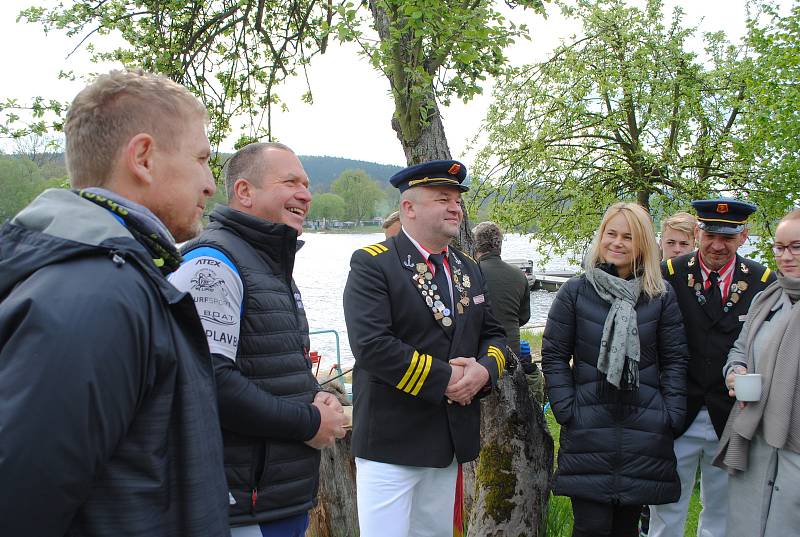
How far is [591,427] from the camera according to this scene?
326cm

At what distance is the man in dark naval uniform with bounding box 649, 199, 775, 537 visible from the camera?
11.7 ft

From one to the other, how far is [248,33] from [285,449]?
477 centimetres

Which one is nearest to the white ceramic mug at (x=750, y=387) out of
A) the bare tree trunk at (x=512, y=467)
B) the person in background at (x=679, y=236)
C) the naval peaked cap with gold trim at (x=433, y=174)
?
the bare tree trunk at (x=512, y=467)

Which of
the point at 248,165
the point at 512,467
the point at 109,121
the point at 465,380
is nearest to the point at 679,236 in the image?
the point at 512,467

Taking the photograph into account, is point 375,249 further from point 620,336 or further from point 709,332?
point 709,332

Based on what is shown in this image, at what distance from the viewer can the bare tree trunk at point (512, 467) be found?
11.8 ft

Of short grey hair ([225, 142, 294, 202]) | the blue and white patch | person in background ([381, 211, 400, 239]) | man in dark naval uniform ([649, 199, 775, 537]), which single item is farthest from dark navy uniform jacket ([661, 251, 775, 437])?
the blue and white patch

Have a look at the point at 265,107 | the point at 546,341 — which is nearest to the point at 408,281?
the point at 546,341

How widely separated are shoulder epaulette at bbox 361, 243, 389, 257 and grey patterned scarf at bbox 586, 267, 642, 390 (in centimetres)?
119

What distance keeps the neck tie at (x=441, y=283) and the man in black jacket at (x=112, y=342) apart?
1.78 m

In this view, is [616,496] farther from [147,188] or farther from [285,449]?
[147,188]

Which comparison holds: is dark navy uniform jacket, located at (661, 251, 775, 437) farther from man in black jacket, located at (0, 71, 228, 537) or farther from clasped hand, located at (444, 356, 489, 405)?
man in black jacket, located at (0, 71, 228, 537)

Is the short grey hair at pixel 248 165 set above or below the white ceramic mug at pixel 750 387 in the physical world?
above

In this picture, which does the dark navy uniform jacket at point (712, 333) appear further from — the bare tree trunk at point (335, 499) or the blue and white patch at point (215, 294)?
the blue and white patch at point (215, 294)
